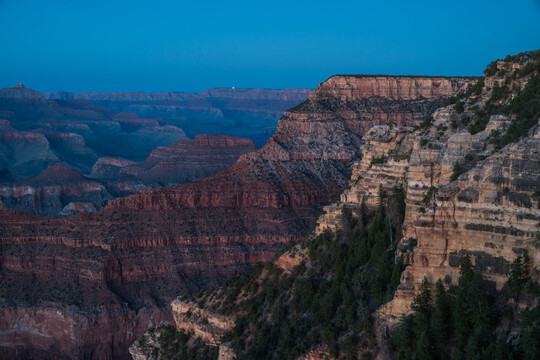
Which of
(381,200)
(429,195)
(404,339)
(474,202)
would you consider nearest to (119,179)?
(381,200)

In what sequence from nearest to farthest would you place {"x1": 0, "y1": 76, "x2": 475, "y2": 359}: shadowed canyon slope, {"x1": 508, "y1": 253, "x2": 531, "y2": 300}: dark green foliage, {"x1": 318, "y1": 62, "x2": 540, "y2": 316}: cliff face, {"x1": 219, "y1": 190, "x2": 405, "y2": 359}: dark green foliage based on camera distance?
{"x1": 508, "y1": 253, "x2": 531, "y2": 300}: dark green foliage < {"x1": 318, "y1": 62, "x2": 540, "y2": 316}: cliff face < {"x1": 219, "y1": 190, "x2": 405, "y2": 359}: dark green foliage < {"x1": 0, "y1": 76, "x2": 475, "y2": 359}: shadowed canyon slope

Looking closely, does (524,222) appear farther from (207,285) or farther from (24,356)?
(24,356)

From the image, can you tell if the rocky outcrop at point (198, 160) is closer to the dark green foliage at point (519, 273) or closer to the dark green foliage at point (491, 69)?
the dark green foliage at point (491, 69)

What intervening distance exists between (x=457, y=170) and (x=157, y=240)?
5717 centimetres

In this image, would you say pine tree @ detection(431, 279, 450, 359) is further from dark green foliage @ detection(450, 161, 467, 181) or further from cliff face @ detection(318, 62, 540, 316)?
dark green foliage @ detection(450, 161, 467, 181)

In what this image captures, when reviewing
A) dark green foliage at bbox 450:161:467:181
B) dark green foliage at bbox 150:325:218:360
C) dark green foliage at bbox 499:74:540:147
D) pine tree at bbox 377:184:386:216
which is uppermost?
dark green foliage at bbox 499:74:540:147

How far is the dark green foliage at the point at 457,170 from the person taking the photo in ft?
74.5

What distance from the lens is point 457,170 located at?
23.1 m

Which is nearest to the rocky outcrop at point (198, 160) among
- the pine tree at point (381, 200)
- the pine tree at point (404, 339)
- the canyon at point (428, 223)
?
the canyon at point (428, 223)

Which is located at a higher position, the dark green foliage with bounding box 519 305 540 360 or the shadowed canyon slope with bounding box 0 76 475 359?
the dark green foliage with bounding box 519 305 540 360

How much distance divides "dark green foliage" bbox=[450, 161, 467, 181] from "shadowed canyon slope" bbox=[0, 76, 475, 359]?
1917 inches

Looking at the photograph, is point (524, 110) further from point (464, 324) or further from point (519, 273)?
point (464, 324)

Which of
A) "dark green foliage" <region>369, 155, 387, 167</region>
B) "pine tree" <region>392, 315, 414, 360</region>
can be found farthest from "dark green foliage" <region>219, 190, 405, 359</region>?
"dark green foliage" <region>369, 155, 387, 167</region>

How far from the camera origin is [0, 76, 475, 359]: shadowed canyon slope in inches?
2638
